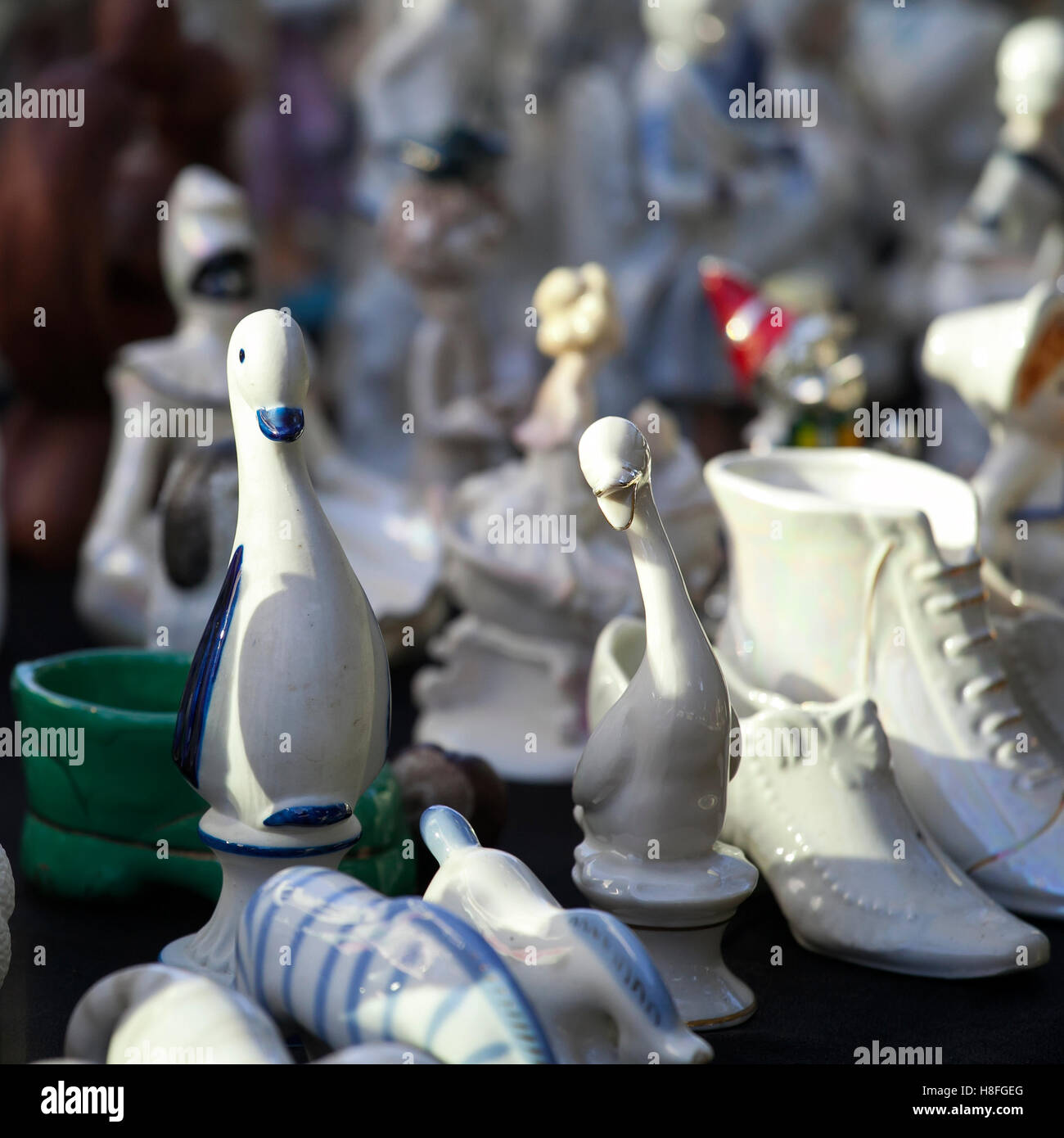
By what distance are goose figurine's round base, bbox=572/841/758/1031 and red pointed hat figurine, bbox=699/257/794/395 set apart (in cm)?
116

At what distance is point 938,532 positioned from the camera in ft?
5.72

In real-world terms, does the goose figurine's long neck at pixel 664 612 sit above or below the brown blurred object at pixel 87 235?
below

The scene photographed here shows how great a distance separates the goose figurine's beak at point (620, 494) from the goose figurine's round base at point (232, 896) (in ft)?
1.11

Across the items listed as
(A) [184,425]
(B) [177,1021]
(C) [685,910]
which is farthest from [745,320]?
(B) [177,1021]

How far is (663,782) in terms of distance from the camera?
4.31ft

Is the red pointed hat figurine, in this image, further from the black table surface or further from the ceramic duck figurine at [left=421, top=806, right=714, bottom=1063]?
the ceramic duck figurine at [left=421, top=806, right=714, bottom=1063]

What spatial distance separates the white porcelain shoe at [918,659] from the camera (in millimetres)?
1607

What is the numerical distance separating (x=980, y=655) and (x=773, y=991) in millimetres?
417

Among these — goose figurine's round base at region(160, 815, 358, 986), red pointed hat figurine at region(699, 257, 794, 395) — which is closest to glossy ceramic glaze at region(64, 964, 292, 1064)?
goose figurine's round base at region(160, 815, 358, 986)

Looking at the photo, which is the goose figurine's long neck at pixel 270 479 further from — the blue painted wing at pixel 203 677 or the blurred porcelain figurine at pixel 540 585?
the blurred porcelain figurine at pixel 540 585

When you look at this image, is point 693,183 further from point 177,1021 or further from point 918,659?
point 177,1021

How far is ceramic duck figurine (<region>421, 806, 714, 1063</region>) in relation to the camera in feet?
3.67

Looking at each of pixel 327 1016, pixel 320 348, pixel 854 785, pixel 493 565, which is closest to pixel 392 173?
pixel 320 348

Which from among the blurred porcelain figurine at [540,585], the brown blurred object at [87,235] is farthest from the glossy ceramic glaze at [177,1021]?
the brown blurred object at [87,235]
